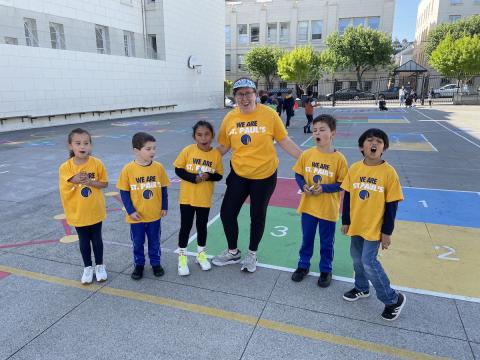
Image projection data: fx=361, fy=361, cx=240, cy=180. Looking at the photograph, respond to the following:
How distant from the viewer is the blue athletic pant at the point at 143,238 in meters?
3.66

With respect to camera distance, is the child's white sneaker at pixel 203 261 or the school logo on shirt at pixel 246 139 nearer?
the school logo on shirt at pixel 246 139

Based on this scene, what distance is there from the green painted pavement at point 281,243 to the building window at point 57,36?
692 inches

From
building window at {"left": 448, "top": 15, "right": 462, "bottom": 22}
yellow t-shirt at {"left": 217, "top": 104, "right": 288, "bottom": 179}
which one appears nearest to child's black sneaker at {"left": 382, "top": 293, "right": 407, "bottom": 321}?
yellow t-shirt at {"left": 217, "top": 104, "right": 288, "bottom": 179}

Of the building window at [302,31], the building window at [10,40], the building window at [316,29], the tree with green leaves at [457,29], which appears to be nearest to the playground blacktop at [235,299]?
the building window at [10,40]

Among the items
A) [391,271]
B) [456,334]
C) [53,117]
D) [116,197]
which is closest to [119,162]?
[116,197]

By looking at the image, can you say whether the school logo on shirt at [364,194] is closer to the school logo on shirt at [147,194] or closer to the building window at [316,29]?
the school logo on shirt at [147,194]

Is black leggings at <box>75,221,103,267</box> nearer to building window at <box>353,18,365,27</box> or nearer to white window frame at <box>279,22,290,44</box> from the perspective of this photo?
building window at <box>353,18,365,27</box>

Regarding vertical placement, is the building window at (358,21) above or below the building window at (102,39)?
above

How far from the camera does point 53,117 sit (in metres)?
17.9

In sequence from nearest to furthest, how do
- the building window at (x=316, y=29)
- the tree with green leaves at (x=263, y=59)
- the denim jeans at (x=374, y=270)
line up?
the denim jeans at (x=374, y=270)
the tree with green leaves at (x=263, y=59)
the building window at (x=316, y=29)

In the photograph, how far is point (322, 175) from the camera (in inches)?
133

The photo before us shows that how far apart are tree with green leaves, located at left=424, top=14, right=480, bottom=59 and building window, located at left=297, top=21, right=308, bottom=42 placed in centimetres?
1624

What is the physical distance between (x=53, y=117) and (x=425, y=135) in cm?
1696

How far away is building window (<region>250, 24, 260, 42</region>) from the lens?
2076 inches
